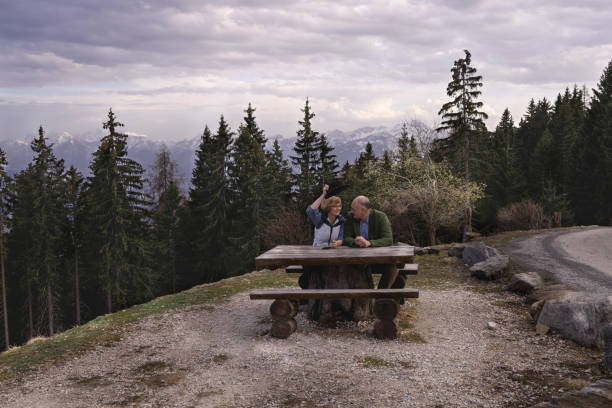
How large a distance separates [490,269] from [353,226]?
195 inches

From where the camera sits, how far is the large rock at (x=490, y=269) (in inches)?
438

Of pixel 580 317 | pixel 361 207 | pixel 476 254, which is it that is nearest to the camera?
pixel 580 317

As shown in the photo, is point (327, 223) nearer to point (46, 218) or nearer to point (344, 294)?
point (344, 294)

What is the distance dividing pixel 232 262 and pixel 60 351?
114 ft

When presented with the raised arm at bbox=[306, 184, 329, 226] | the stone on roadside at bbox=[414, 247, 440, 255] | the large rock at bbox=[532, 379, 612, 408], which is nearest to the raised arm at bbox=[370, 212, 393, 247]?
the raised arm at bbox=[306, 184, 329, 226]

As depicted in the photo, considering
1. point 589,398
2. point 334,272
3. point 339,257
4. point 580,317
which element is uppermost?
point 339,257

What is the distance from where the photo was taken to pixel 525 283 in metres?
9.59

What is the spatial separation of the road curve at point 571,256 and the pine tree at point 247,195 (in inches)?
996

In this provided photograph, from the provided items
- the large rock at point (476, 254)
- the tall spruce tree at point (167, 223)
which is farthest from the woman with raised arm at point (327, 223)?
the tall spruce tree at point (167, 223)

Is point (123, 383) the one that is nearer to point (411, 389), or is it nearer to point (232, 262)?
point (411, 389)

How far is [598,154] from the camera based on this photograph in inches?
1713

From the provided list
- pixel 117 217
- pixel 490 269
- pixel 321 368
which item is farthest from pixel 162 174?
pixel 321 368

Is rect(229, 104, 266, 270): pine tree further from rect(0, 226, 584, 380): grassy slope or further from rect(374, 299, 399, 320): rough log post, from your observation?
rect(374, 299, 399, 320): rough log post

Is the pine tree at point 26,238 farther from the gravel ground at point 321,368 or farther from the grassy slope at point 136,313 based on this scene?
the gravel ground at point 321,368
